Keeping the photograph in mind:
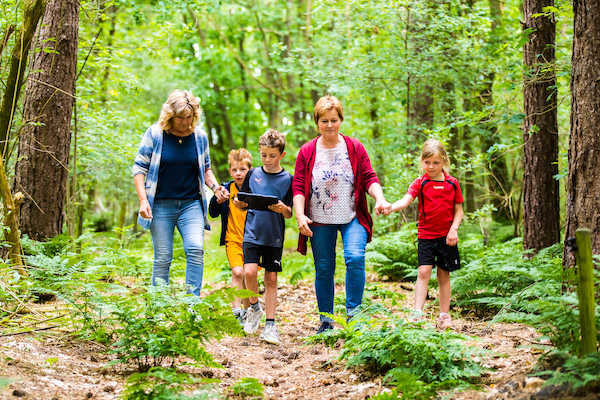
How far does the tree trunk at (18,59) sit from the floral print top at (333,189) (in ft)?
9.68

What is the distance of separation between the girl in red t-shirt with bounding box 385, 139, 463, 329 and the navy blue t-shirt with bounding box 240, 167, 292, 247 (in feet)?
4.35

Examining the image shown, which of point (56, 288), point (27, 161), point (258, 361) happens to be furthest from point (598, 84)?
point (27, 161)

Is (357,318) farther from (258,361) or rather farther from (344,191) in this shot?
(344,191)

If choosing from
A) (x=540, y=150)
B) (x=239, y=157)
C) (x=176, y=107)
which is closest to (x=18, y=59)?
(x=176, y=107)

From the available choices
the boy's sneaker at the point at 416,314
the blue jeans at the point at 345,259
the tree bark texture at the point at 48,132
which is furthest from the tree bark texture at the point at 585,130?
the tree bark texture at the point at 48,132

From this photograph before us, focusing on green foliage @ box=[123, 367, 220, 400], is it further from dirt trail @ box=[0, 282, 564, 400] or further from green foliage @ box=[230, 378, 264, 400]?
dirt trail @ box=[0, 282, 564, 400]

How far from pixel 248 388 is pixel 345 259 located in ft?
7.54

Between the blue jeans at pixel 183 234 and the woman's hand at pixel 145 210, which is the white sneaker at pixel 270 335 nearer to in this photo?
the blue jeans at pixel 183 234

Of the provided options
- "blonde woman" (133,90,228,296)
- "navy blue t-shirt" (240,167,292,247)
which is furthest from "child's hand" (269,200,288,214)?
"blonde woman" (133,90,228,296)

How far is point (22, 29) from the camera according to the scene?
511 cm

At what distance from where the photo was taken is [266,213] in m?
5.86

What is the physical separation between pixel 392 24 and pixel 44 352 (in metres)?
11.1

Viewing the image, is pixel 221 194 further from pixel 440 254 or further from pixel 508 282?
pixel 508 282

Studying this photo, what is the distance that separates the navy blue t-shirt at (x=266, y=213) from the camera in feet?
19.2
